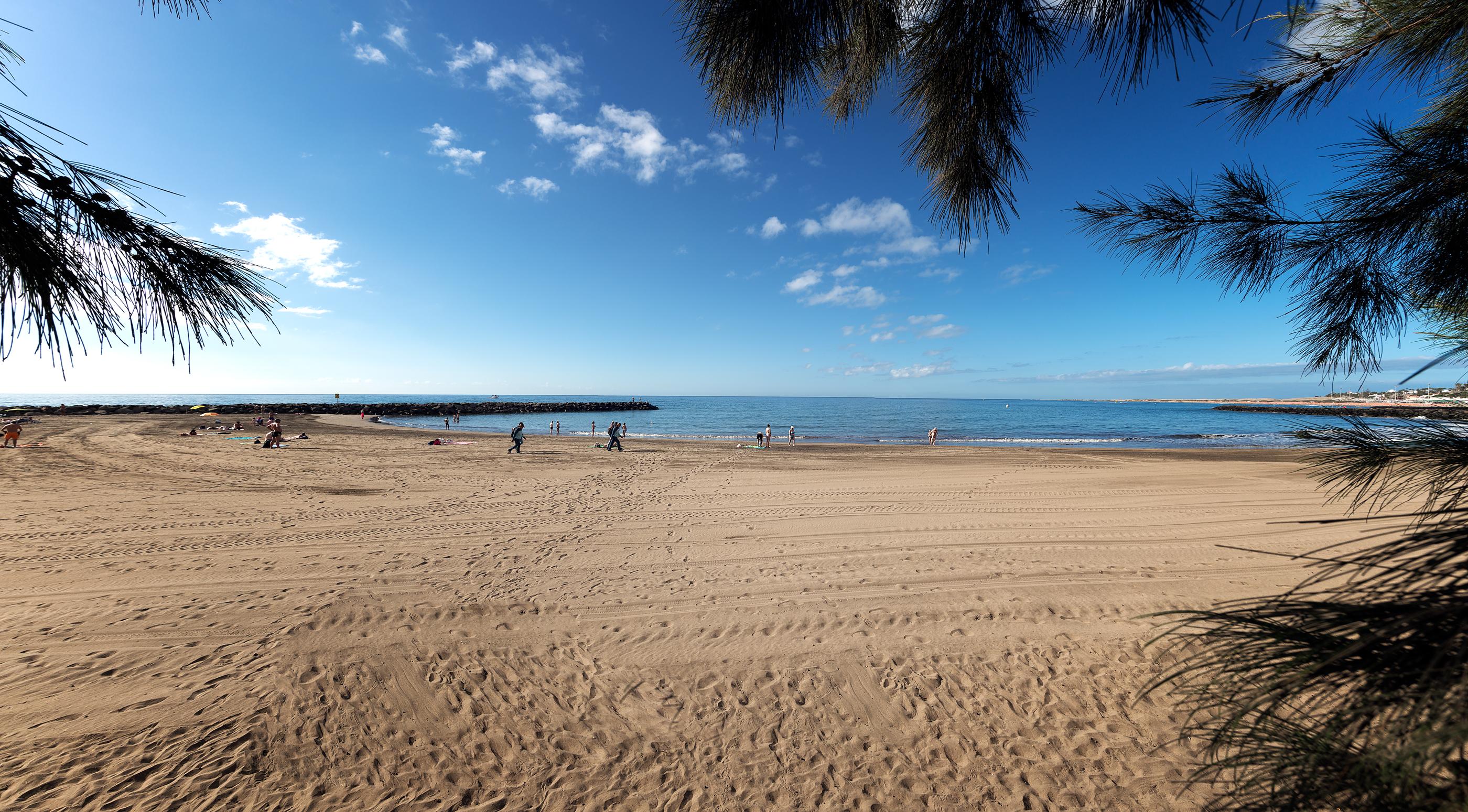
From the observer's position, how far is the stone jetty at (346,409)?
5341 centimetres

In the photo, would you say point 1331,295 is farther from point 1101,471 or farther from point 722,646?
point 1101,471

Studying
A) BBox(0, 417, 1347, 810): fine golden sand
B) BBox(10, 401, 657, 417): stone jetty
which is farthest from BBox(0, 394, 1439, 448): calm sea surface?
BBox(0, 417, 1347, 810): fine golden sand

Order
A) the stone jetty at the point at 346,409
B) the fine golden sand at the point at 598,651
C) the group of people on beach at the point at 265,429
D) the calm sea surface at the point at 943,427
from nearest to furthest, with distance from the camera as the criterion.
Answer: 1. the fine golden sand at the point at 598,651
2. the group of people on beach at the point at 265,429
3. the calm sea surface at the point at 943,427
4. the stone jetty at the point at 346,409

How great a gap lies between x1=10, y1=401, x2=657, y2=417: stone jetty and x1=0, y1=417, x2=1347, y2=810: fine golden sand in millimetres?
59863

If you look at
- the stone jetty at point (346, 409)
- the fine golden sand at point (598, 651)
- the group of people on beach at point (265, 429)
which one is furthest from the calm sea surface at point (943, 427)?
the fine golden sand at point (598, 651)

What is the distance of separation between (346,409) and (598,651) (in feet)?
269

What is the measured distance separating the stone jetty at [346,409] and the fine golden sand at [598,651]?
59.9 m

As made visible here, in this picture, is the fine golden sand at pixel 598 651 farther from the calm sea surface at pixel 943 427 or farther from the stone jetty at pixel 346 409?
the stone jetty at pixel 346 409

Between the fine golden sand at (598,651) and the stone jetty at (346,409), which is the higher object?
the stone jetty at (346,409)

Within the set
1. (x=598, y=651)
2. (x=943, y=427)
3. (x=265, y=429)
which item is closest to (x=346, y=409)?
(x=265, y=429)

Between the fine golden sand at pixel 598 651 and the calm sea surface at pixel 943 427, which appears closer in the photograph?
the fine golden sand at pixel 598 651

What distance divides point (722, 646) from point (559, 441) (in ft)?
83.9

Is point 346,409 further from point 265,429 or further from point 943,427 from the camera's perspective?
point 943,427

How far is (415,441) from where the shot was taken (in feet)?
84.9
